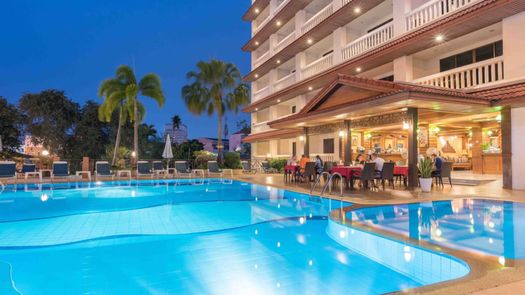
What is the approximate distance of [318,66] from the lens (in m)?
22.5

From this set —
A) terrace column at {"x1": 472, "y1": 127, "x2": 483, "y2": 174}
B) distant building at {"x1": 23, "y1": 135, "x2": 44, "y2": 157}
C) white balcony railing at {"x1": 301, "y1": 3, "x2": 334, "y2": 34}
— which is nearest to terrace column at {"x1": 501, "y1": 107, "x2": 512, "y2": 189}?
terrace column at {"x1": 472, "y1": 127, "x2": 483, "y2": 174}

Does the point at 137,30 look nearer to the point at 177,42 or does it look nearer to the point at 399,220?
the point at 177,42

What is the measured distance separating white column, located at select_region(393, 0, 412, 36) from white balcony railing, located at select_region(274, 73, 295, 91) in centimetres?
1036

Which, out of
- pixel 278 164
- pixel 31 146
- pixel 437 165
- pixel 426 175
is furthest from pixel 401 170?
pixel 31 146

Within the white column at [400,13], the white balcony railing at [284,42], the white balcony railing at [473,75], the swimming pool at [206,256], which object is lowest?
the swimming pool at [206,256]

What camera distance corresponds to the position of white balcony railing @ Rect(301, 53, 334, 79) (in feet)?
70.1

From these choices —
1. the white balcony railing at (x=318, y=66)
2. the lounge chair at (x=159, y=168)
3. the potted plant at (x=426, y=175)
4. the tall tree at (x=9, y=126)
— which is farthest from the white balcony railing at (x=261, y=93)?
the potted plant at (x=426, y=175)

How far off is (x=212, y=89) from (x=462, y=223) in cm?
2188

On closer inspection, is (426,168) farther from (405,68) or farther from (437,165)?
(405,68)

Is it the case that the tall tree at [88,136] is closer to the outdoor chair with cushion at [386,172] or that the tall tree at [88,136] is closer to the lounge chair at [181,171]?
the lounge chair at [181,171]

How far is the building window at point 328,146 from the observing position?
23.2m

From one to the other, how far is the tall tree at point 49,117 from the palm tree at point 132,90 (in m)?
7.21

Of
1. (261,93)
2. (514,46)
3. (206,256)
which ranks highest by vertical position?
(261,93)

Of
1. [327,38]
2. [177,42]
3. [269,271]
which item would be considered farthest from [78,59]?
[269,271]
